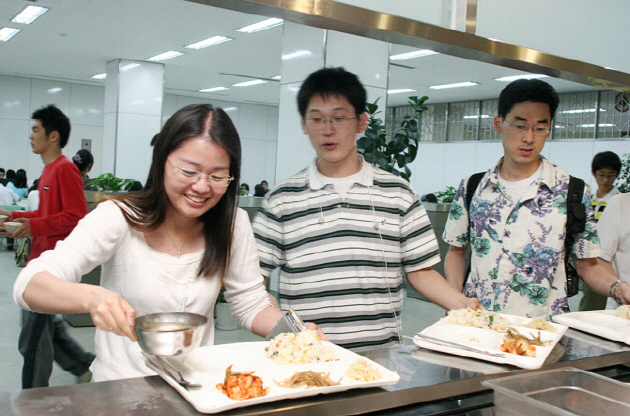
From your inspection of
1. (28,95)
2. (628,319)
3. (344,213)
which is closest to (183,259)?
(344,213)

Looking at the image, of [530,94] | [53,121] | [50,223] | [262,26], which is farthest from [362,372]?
[262,26]

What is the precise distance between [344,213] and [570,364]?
2.78ft

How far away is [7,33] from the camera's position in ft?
31.3

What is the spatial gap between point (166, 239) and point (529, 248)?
1.38 metres

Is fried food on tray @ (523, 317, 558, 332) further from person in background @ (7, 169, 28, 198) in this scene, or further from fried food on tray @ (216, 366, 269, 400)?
person in background @ (7, 169, 28, 198)

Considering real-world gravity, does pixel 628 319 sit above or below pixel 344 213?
below

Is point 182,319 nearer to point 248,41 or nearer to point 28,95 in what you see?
point 248,41

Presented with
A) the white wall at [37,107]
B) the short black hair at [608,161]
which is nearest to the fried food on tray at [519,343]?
the short black hair at [608,161]

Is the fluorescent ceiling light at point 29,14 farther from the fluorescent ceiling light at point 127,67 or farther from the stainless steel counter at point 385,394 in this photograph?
the stainless steel counter at point 385,394

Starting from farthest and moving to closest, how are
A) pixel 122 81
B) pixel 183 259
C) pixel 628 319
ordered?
pixel 122 81, pixel 628 319, pixel 183 259

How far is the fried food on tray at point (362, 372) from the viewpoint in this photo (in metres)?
1.29

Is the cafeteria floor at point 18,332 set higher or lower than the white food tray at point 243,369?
lower

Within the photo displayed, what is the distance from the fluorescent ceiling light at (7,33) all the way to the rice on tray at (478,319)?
963 cm

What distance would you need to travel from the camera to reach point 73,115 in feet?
50.4
